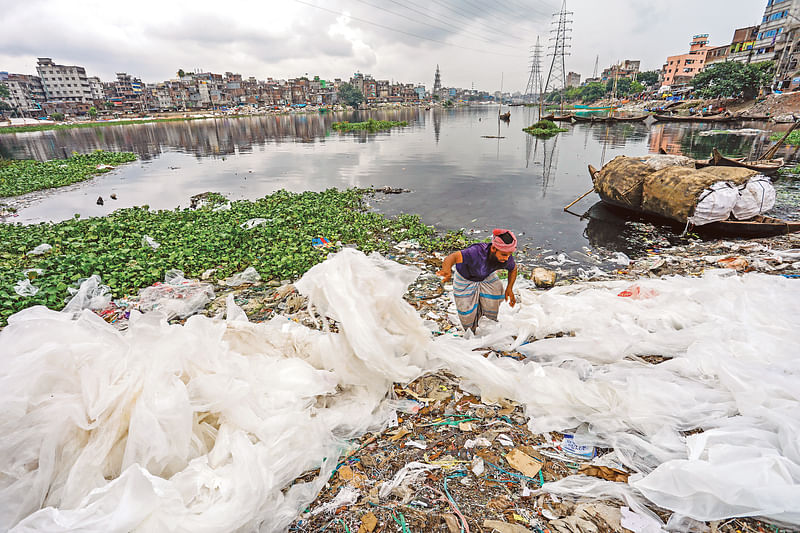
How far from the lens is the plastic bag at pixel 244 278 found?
5716mm

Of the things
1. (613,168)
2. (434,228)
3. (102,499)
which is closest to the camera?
(102,499)

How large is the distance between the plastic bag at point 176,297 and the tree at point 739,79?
63.6 meters

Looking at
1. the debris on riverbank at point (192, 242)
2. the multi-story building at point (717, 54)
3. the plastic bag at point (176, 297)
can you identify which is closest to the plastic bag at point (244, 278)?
the debris on riverbank at point (192, 242)

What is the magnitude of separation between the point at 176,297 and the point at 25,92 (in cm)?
12576

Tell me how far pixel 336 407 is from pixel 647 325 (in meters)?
3.44

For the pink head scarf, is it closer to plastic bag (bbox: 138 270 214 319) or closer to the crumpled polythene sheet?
the crumpled polythene sheet

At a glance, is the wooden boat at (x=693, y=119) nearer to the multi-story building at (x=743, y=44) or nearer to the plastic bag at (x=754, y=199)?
the multi-story building at (x=743, y=44)

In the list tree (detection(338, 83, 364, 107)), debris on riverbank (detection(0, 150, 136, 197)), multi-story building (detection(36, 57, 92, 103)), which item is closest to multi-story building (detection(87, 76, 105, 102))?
multi-story building (detection(36, 57, 92, 103))

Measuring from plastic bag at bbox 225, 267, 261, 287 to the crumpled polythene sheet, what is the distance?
2537mm

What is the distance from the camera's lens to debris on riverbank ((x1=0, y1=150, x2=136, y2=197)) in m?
13.3

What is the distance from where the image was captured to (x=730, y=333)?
3184mm

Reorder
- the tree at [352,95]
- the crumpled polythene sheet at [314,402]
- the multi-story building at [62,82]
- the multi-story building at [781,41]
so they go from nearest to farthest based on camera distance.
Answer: the crumpled polythene sheet at [314,402], the multi-story building at [781,41], the multi-story building at [62,82], the tree at [352,95]

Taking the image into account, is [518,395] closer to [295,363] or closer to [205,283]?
[295,363]

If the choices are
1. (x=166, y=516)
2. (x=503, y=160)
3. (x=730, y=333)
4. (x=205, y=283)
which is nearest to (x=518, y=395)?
(x=730, y=333)
